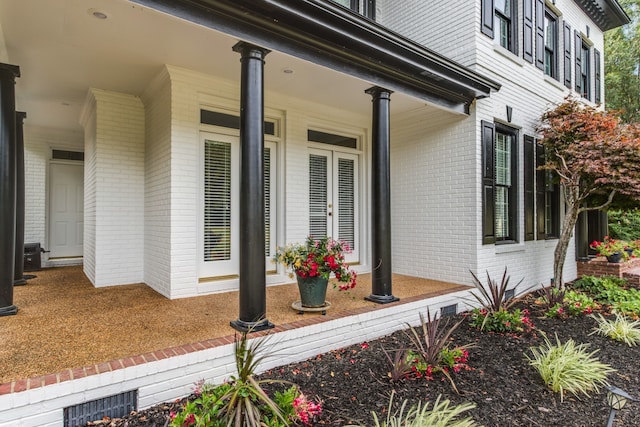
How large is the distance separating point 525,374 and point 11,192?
201 inches

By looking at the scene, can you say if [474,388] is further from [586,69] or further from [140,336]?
[586,69]

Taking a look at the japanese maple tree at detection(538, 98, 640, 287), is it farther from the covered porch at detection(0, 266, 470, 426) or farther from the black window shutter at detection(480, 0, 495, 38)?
the covered porch at detection(0, 266, 470, 426)

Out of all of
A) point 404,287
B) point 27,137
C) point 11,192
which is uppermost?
point 27,137

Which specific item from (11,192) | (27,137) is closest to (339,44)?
(11,192)

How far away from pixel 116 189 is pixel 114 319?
236cm

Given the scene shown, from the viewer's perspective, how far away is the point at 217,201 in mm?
4816

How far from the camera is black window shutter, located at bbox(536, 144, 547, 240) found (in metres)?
6.43

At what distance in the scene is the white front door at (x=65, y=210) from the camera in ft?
23.5

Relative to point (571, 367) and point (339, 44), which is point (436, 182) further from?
point (571, 367)

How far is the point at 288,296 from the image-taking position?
4.51m

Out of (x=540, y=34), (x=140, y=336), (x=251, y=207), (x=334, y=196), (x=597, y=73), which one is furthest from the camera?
(x=597, y=73)

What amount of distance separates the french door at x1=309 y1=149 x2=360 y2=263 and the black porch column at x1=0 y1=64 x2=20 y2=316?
3.61 metres

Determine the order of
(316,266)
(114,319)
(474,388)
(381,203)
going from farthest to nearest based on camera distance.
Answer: (381,203)
(316,266)
(114,319)
(474,388)

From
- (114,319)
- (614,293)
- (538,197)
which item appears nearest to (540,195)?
(538,197)
